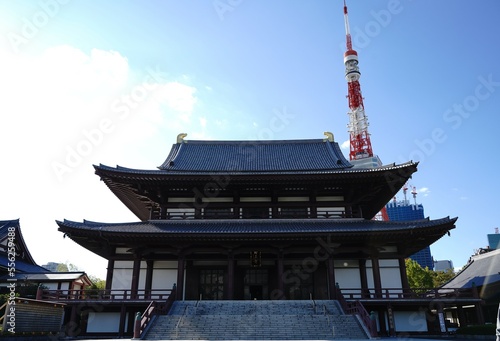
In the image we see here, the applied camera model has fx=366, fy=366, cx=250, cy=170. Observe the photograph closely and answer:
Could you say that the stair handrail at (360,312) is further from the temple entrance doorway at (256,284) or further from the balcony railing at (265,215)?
the balcony railing at (265,215)

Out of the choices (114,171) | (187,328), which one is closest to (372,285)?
(187,328)

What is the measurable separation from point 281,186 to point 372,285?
346 inches

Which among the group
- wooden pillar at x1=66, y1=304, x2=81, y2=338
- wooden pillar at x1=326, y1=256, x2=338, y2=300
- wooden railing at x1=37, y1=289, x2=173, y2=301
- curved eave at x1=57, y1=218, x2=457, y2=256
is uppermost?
curved eave at x1=57, y1=218, x2=457, y2=256

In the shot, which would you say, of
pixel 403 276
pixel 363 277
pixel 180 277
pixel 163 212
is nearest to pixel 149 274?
pixel 180 277

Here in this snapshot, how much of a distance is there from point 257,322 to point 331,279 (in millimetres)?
6414

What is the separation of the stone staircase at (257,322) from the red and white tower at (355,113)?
61536mm

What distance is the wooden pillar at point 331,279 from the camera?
72.7 feet

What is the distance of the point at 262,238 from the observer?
2245cm

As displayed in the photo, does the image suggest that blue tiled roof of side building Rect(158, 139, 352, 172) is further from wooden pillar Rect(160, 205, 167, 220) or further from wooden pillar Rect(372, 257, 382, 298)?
wooden pillar Rect(372, 257, 382, 298)

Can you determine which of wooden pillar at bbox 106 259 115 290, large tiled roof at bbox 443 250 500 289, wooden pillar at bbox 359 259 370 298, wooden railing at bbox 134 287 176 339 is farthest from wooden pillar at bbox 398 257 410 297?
wooden pillar at bbox 106 259 115 290

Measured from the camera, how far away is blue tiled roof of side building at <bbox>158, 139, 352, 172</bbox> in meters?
30.1

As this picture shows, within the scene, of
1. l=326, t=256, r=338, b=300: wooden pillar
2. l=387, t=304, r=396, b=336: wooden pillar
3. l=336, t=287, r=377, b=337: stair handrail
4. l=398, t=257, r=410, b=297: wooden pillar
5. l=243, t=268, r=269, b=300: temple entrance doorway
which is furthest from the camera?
l=243, t=268, r=269, b=300: temple entrance doorway

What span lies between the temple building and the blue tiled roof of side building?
2122 millimetres

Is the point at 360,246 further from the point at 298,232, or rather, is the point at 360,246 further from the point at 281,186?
the point at 281,186
